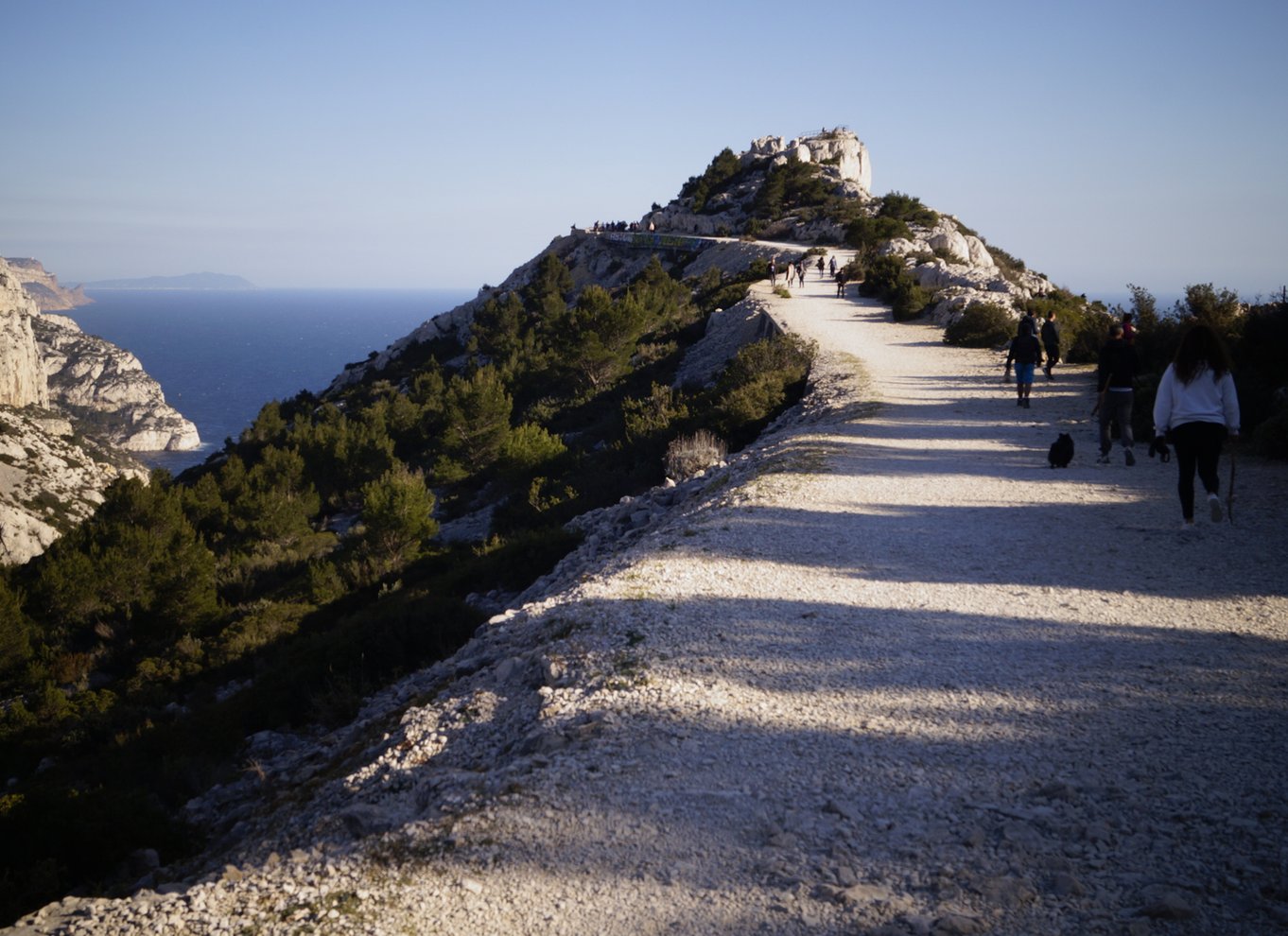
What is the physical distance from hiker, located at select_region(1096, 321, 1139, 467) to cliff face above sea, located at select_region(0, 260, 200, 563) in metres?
44.4

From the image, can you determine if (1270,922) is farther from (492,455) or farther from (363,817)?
(492,455)

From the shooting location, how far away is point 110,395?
365ft

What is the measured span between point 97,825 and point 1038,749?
7.61 m

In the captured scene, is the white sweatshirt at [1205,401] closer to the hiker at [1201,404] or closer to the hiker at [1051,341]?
the hiker at [1201,404]

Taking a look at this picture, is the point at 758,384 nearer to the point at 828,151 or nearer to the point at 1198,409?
the point at 1198,409

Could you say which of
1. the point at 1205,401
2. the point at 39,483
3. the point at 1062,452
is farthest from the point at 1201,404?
the point at 39,483

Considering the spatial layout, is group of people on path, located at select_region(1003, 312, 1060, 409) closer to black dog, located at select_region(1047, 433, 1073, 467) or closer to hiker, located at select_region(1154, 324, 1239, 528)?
black dog, located at select_region(1047, 433, 1073, 467)

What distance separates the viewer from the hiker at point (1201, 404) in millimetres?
7570

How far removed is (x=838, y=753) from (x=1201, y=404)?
558 cm

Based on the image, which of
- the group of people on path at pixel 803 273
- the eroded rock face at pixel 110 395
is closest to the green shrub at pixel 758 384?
the group of people on path at pixel 803 273

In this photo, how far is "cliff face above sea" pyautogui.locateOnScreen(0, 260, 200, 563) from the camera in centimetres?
5097

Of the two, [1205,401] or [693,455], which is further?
[693,455]

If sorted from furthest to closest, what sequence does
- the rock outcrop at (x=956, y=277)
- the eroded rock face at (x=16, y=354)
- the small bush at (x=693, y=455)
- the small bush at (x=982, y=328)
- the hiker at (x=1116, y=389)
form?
the eroded rock face at (x=16, y=354), the rock outcrop at (x=956, y=277), the small bush at (x=982, y=328), the small bush at (x=693, y=455), the hiker at (x=1116, y=389)

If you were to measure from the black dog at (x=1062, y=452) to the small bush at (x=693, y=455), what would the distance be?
17.1 feet
